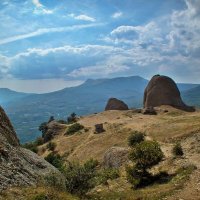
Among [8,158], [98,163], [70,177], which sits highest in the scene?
[8,158]

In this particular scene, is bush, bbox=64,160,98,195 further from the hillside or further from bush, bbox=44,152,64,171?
bush, bbox=44,152,64,171

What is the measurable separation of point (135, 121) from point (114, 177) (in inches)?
1926

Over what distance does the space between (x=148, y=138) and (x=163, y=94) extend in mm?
58396

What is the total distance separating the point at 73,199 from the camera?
81.9 ft

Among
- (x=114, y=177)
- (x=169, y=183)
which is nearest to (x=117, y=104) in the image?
(x=114, y=177)

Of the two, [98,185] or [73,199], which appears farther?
[98,185]

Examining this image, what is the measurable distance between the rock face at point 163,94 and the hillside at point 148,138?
7730 mm

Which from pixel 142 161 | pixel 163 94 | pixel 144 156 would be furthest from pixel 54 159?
pixel 163 94

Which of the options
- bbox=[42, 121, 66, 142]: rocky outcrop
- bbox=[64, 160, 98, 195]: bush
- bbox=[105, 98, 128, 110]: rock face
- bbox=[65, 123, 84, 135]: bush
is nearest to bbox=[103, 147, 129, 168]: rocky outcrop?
bbox=[64, 160, 98, 195]: bush

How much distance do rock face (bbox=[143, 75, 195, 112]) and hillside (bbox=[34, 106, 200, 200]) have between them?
25.4 feet

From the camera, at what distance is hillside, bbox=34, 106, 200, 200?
29.1 m

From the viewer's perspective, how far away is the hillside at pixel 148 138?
2914 cm

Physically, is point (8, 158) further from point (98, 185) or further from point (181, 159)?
Answer: point (181, 159)

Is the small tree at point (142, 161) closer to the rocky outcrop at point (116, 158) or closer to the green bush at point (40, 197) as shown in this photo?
the rocky outcrop at point (116, 158)
